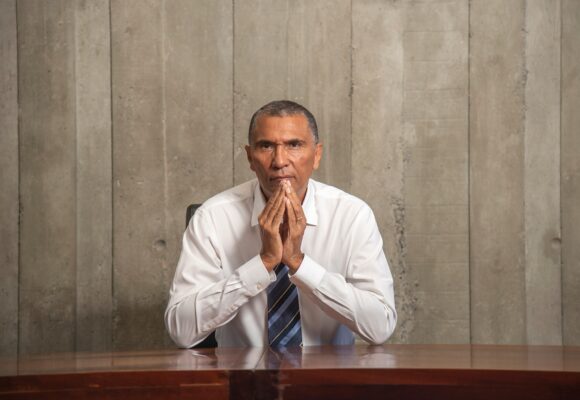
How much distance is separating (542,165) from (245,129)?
3.51ft

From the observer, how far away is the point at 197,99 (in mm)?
2734

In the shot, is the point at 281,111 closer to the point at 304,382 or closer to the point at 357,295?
the point at 357,295

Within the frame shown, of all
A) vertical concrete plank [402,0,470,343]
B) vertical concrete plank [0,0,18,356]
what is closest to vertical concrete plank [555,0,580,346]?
vertical concrete plank [402,0,470,343]

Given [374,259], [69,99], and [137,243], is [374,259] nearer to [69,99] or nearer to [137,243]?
[137,243]

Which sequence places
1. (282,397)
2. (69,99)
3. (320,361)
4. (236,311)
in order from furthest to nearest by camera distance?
(69,99) → (236,311) → (320,361) → (282,397)

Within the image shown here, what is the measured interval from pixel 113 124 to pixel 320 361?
1.68 m

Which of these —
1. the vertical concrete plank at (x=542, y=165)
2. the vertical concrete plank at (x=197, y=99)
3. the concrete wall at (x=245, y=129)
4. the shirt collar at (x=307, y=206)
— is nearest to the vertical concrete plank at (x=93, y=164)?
the concrete wall at (x=245, y=129)

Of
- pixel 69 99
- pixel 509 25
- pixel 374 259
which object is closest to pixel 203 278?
Answer: pixel 374 259

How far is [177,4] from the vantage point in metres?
2.73

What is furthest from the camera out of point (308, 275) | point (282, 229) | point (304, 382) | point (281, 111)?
point (281, 111)

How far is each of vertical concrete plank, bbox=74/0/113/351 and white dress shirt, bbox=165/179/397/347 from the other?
0.74 metres

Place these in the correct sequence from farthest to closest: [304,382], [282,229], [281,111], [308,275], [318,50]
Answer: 1. [318,50]
2. [281,111]
3. [282,229]
4. [308,275]
5. [304,382]

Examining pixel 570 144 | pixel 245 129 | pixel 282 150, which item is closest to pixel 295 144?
pixel 282 150

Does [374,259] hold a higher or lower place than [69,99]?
lower
